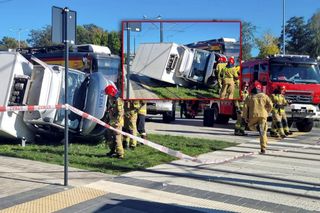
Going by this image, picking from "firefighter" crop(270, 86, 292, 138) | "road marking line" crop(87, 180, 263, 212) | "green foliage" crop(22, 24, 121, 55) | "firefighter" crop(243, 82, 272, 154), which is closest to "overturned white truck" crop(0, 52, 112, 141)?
"firefighter" crop(243, 82, 272, 154)

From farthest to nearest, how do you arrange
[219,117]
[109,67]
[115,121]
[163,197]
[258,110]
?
[219,117]
[109,67]
[258,110]
[115,121]
[163,197]

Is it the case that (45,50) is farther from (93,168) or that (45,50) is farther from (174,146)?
(93,168)

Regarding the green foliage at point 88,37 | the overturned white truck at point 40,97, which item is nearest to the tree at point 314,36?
the green foliage at point 88,37

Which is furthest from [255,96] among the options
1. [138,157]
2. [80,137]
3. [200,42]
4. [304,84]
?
[304,84]

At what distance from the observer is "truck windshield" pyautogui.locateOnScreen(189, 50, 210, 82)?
11.0 m

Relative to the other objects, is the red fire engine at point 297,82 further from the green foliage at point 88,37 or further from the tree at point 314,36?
the tree at point 314,36

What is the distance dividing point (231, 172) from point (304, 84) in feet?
31.3

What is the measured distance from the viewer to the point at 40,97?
35.3ft

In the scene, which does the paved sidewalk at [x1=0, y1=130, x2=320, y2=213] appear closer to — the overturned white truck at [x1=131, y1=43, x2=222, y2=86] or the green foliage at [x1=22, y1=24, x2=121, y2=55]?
the overturned white truck at [x1=131, y1=43, x2=222, y2=86]

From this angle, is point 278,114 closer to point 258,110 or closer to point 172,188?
point 258,110

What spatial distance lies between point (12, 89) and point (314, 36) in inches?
2861

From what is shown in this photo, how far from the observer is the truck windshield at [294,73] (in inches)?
688

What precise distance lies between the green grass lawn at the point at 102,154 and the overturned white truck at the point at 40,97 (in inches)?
17.3

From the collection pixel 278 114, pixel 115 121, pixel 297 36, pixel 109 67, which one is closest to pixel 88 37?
pixel 297 36
